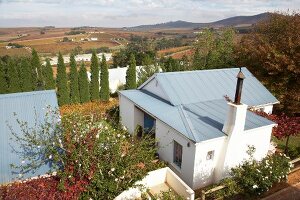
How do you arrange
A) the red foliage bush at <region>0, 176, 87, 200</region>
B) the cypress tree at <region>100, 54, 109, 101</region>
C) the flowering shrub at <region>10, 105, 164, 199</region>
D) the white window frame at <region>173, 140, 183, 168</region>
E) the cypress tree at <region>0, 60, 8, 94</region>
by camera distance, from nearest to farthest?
1. the red foliage bush at <region>0, 176, 87, 200</region>
2. the flowering shrub at <region>10, 105, 164, 199</region>
3. the white window frame at <region>173, 140, 183, 168</region>
4. the cypress tree at <region>0, 60, 8, 94</region>
5. the cypress tree at <region>100, 54, 109, 101</region>

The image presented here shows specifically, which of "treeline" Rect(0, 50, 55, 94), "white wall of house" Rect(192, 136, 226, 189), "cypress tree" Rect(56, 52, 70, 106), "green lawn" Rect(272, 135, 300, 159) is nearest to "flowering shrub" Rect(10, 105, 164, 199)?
"white wall of house" Rect(192, 136, 226, 189)

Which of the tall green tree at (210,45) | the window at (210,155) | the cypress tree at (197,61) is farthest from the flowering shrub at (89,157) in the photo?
the cypress tree at (197,61)

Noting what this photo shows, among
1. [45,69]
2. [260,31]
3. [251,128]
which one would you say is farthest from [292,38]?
[45,69]

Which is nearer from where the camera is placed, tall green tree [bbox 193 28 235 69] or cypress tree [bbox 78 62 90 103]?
cypress tree [bbox 78 62 90 103]

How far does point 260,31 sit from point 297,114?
29.0ft

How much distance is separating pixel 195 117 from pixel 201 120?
0.43 metres

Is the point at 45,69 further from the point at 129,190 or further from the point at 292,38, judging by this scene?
the point at 292,38

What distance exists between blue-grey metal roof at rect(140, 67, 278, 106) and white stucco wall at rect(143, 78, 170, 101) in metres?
0.42

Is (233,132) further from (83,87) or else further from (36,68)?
(36,68)

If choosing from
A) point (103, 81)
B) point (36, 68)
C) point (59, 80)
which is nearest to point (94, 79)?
point (103, 81)

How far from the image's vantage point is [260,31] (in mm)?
26297

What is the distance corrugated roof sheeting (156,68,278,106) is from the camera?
17.3 metres

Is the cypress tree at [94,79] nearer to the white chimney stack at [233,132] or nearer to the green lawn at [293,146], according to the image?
the green lawn at [293,146]

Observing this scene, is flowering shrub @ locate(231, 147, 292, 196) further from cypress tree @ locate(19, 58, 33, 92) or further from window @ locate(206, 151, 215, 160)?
cypress tree @ locate(19, 58, 33, 92)
